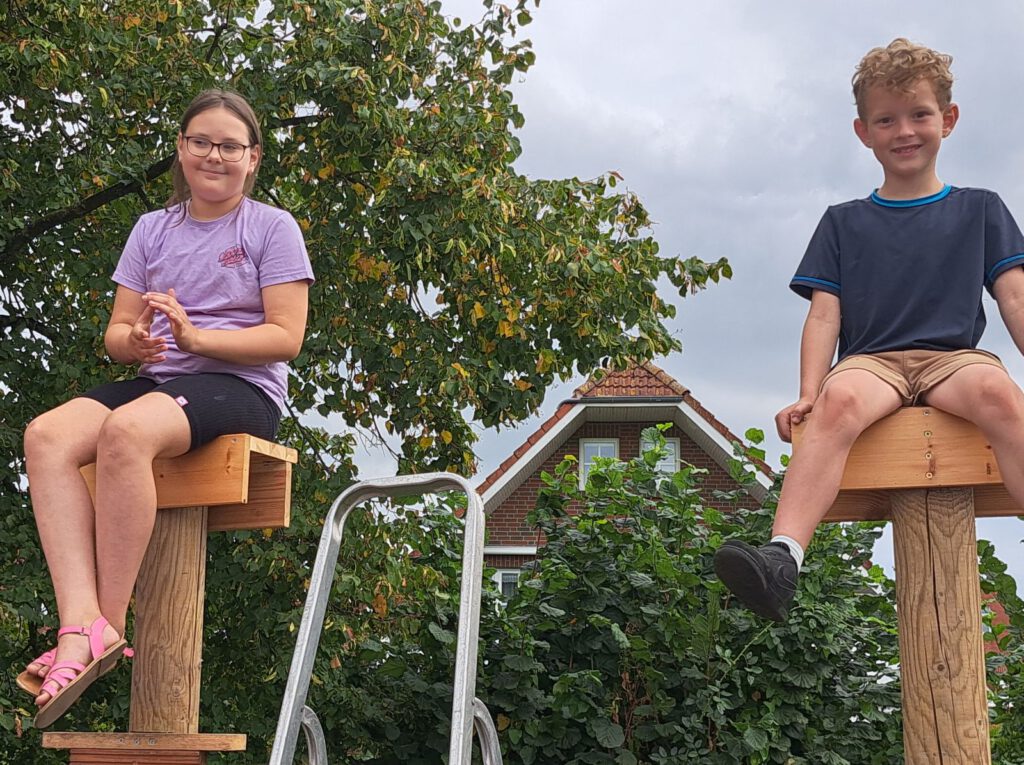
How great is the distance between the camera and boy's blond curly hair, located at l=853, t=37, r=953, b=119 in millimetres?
2965

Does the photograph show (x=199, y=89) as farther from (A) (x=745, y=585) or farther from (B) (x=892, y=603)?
(A) (x=745, y=585)

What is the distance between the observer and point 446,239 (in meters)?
6.29

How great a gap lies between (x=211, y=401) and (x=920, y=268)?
188cm

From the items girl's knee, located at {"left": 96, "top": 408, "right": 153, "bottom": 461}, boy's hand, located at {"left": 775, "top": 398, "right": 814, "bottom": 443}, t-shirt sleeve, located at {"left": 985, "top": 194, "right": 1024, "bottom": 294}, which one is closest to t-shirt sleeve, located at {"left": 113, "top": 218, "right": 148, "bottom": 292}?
girl's knee, located at {"left": 96, "top": 408, "right": 153, "bottom": 461}

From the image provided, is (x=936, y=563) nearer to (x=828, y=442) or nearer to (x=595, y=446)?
(x=828, y=442)

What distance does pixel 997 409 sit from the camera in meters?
2.72

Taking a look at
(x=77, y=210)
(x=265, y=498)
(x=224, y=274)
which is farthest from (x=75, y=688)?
(x=77, y=210)

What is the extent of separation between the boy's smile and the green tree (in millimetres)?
3168

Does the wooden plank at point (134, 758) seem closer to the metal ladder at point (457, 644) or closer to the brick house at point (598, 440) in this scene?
the metal ladder at point (457, 644)

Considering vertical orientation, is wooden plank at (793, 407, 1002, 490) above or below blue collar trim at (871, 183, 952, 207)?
below

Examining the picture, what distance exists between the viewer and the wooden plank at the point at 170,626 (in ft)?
10.3

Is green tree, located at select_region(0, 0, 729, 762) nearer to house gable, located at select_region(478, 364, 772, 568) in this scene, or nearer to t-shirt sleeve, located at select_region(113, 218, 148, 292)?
t-shirt sleeve, located at select_region(113, 218, 148, 292)

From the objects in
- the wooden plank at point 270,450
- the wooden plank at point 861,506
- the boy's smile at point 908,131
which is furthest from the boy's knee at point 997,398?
the wooden plank at point 270,450

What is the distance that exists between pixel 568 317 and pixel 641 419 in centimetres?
865
